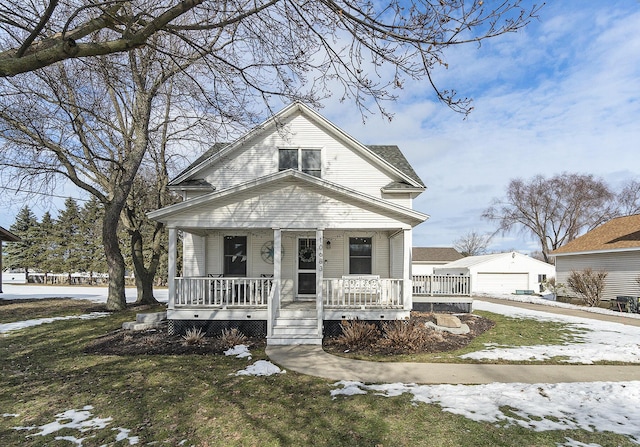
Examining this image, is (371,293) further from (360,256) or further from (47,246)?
(47,246)

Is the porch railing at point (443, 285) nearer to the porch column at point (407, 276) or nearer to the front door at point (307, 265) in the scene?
the porch column at point (407, 276)

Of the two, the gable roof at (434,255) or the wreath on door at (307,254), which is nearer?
the wreath on door at (307,254)

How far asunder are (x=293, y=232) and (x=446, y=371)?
6.39 m

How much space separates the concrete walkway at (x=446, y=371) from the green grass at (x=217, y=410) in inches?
→ 27.1

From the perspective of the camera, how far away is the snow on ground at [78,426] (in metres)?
4.15

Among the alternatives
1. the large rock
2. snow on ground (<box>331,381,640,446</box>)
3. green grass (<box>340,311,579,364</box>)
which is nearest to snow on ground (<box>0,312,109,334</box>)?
green grass (<box>340,311,579,364</box>)

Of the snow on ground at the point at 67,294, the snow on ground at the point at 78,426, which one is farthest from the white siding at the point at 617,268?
the snow on ground at the point at 67,294

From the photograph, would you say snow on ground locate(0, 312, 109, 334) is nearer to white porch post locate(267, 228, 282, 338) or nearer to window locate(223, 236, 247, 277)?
window locate(223, 236, 247, 277)

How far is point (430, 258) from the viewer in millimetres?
41031

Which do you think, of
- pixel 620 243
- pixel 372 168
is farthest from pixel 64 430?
pixel 620 243

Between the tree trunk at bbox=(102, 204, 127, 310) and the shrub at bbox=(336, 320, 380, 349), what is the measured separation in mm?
11055

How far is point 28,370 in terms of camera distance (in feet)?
22.6

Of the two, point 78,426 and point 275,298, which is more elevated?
point 275,298

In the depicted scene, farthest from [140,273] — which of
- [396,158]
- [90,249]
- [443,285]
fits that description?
[90,249]
